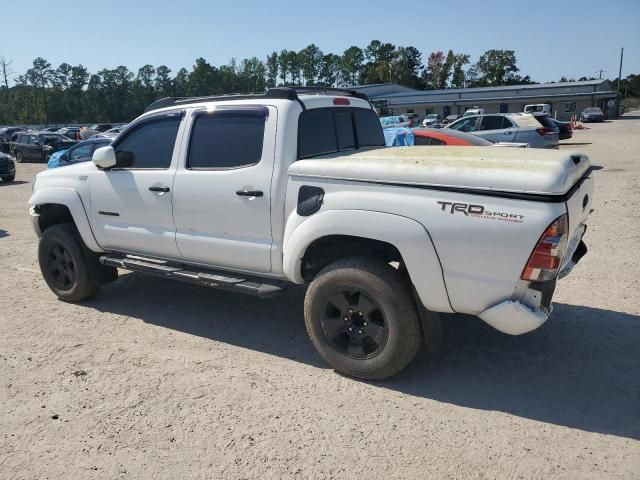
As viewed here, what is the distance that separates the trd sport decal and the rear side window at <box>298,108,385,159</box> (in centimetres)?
137

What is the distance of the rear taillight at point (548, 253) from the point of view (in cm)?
309

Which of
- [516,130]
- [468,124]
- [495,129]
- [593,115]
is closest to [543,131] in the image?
[516,130]

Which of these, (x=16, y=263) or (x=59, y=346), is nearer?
(x=59, y=346)

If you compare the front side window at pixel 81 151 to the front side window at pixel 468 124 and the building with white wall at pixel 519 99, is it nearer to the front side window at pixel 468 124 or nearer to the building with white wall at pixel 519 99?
the front side window at pixel 468 124

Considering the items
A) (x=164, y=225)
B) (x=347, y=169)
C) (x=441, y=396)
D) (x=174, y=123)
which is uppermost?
(x=174, y=123)

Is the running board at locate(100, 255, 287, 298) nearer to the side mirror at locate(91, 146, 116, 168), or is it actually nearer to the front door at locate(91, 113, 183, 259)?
the front door at locate(91, 113, 183, 259)

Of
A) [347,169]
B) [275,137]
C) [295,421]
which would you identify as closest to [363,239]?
[347,169]

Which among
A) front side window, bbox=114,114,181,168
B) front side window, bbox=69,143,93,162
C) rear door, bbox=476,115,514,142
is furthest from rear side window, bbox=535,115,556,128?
front side window, bbox=114,114,181,168

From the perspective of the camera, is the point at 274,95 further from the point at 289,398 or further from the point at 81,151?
the point at 81,151

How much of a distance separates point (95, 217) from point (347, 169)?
2896mm

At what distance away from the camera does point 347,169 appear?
3.76 metres

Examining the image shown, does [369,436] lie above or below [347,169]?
below

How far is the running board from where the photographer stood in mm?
4234

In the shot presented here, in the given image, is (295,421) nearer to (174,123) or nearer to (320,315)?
(320,315)
